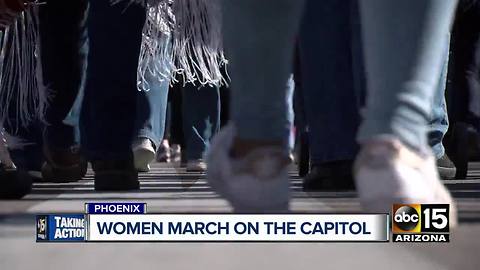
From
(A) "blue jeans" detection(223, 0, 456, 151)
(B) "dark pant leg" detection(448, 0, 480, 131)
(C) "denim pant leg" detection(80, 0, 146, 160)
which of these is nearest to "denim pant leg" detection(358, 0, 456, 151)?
(A) "blue jeans" detection(223, 0, 456, 151)

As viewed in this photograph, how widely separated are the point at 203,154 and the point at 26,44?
0.56m

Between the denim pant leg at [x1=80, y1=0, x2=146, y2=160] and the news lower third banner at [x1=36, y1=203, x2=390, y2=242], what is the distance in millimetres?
480

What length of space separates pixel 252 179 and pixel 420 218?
0.12 meters

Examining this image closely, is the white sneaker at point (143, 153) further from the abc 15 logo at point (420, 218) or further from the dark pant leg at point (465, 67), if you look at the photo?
the abc 15 logo at point (420, 218)

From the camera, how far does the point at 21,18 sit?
138cm

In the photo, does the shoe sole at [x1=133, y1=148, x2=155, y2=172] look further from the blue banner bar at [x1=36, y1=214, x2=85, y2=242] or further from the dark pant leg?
the blue banner bar at [x1=36, y1=214, x2=85, y2=242]

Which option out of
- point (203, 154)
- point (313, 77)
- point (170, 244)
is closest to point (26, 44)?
point (313, 77)

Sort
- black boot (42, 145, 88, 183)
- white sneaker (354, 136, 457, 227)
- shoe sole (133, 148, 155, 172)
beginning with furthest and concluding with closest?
shoe sole (133, 148, 155, 172) → black boot (42, 145, 88, 183) → white sneaker (354, 136, 457, 227)

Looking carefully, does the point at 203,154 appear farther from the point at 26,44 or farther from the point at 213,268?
the point at 213,268

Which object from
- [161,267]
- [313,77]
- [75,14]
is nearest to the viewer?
[161,267]

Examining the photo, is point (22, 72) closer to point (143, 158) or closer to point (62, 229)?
point (143, 158)

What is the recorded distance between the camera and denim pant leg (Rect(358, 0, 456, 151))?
758mm

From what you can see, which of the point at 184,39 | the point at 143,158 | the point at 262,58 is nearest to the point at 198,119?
the point at 143,158

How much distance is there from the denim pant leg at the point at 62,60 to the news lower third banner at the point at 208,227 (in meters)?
0.69
